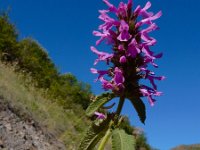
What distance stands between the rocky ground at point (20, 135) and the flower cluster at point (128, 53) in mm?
6047

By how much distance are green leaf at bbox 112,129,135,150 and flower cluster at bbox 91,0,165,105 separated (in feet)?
0.87

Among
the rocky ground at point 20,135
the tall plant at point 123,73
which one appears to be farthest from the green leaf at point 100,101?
the rocky ground at point 20,135

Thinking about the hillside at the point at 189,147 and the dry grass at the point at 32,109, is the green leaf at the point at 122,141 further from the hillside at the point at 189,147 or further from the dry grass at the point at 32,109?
the hillside at the point at 189,147

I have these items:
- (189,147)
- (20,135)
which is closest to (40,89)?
(20,135)

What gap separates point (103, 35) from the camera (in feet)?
9.31

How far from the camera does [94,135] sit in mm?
2736

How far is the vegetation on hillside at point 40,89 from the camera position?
1347 centimetres

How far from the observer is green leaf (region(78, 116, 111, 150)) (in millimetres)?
2717

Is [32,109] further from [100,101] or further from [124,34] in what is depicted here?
[124,34]

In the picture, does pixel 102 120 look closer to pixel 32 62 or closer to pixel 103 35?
pixel 103 35

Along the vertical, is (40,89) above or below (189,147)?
below

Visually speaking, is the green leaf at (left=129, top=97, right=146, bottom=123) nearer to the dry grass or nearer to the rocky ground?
the rocky ground

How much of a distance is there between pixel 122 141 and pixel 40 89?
17.5 metres

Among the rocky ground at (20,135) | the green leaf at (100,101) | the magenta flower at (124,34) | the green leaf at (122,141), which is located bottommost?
the green leaf at (122,141)
